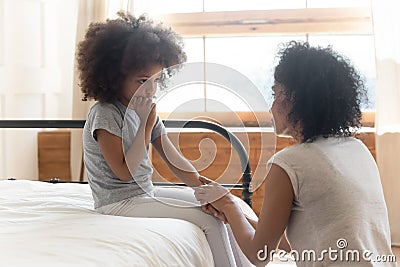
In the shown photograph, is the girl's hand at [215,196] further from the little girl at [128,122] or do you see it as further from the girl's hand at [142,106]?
the girl's hand at [142,106]

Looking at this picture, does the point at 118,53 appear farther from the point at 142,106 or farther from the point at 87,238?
the point at 87,238

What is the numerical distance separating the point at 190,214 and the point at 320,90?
0.53 meters

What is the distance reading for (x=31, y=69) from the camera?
12.1 feet

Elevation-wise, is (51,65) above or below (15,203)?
above

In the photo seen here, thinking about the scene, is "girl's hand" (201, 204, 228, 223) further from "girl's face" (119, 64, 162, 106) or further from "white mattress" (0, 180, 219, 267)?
"girl's face" (119, 64, 162, 106)

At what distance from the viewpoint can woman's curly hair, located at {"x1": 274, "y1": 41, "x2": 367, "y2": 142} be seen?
1.50 metres

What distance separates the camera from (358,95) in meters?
1.55

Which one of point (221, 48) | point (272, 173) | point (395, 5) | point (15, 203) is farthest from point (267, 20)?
point (272, 173)

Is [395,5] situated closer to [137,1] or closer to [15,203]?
[137,1]

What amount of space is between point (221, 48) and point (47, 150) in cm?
111

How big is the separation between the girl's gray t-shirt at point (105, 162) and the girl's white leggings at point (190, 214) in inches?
1.0

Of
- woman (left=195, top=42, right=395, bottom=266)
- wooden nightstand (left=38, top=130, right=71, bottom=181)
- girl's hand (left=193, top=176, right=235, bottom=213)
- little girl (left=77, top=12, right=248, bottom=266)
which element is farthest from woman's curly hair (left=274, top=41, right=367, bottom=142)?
wooden nightstand (left=38, top=130, right=71, bottom=181)

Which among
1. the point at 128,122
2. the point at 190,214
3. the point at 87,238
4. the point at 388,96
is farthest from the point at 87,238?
the point at 388,96

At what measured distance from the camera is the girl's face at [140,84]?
195cm
